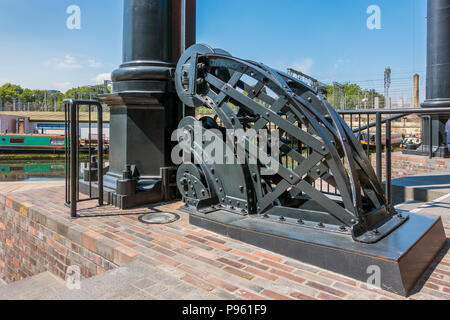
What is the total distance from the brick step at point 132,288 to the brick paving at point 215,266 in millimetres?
13

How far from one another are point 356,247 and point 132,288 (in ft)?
5.51

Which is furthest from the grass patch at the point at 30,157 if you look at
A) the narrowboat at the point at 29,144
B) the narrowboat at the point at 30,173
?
the narrowboat at the point at 30,173

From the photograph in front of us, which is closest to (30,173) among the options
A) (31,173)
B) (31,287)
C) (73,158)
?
(31,173)

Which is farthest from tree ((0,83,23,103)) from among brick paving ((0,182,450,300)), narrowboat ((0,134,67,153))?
brick paving ((0,182,450,300))

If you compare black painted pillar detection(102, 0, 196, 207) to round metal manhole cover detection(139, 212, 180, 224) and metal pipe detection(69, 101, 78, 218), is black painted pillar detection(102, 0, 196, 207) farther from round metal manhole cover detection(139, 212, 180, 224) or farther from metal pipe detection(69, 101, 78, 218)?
metal pipe detection(69, 101, 78, 218)

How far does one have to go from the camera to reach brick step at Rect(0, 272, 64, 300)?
3.06m

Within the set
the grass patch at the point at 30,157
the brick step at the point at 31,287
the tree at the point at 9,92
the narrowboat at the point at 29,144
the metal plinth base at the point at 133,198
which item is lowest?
the brick step at the point at 31,287

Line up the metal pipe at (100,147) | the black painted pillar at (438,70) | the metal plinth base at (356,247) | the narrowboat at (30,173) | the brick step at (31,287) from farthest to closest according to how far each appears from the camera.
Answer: the narrowboat at (30,173) < the black painted pillar at (438,70) < the metal pipe at (100,147) < the brick step at (31,287) < the metal plinth base at (356,247)

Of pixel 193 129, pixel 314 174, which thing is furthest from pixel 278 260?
pixel 193 129

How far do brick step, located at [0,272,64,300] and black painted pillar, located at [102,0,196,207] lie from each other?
157 cm

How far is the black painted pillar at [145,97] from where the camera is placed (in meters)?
5.01

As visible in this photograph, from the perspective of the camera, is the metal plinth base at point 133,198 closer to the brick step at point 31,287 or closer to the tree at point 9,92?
the brick step at point 31,287
